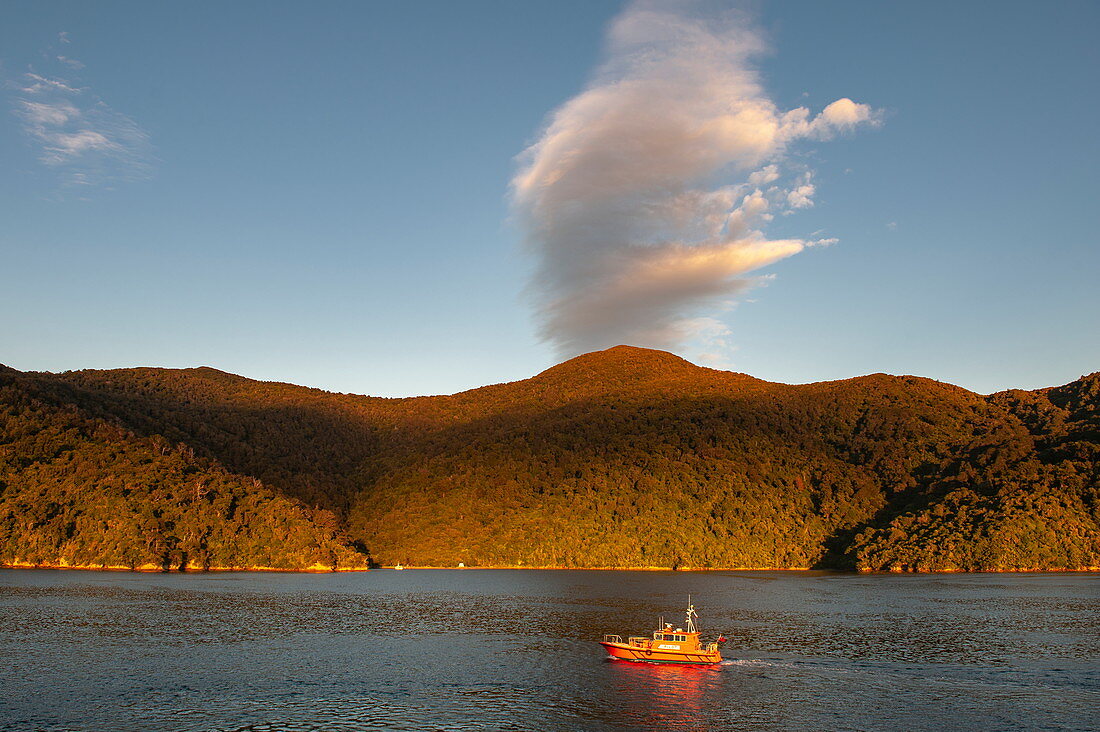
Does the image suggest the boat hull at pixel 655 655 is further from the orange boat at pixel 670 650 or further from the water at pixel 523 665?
the water at pixel 523 665

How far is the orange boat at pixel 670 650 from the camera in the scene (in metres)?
61.2

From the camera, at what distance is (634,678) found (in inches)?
2263

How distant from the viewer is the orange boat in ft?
201

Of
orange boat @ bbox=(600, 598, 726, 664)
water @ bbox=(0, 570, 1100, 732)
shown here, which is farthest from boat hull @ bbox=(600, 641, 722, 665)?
water @ bbox=(0, 570, 1100, 732)

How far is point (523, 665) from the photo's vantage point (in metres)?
62.6

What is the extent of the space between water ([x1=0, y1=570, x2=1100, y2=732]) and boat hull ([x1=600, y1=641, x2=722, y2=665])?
49.9 inches

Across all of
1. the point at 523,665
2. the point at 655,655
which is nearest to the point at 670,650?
the point at 655,655

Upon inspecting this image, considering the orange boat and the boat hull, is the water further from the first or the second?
the orange boat

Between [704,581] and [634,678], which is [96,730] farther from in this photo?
[704,581]

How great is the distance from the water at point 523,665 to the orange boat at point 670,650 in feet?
4.76

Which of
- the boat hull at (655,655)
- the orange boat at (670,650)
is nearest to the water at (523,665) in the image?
the boat hull at (655,655)

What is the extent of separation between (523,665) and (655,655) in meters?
10.6

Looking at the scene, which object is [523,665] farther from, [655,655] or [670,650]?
[670,650]

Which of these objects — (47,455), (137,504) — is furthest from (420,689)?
(47,455)
